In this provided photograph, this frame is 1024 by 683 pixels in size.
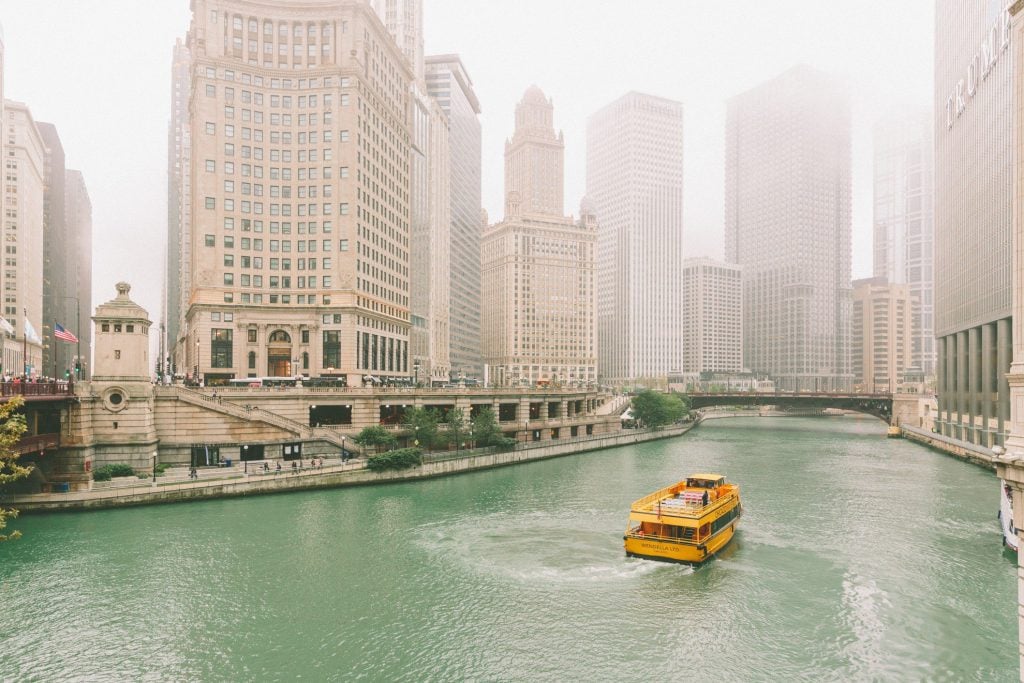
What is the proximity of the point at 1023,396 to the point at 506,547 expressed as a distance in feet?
112

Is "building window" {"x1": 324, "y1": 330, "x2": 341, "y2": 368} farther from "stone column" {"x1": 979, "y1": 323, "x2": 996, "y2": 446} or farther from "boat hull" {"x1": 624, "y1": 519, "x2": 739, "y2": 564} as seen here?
"stone column" {"x1": 979, "y1": 323, "x2": 996, "y2": 446}

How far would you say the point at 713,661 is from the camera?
1209 inches

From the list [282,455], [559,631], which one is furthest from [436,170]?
[559,631]

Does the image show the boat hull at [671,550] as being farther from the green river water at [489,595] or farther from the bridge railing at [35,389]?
the bridge railing at [35,389]

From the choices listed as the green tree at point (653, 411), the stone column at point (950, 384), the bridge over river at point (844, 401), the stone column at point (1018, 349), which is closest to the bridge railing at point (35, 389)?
the stone column at point (1018, 349)

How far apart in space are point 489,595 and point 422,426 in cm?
4612

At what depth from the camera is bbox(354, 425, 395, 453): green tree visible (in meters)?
76.6

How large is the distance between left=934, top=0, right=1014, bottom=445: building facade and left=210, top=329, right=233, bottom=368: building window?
10804 centimetres

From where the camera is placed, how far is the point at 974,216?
111 metres

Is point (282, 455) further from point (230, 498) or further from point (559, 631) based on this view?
point (559, 631)

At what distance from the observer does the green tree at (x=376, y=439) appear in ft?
251

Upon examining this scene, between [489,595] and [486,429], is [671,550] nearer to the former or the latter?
[489,595]

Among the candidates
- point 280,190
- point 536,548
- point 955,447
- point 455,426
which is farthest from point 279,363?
point 955,447

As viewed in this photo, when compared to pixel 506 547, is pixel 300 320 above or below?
above
